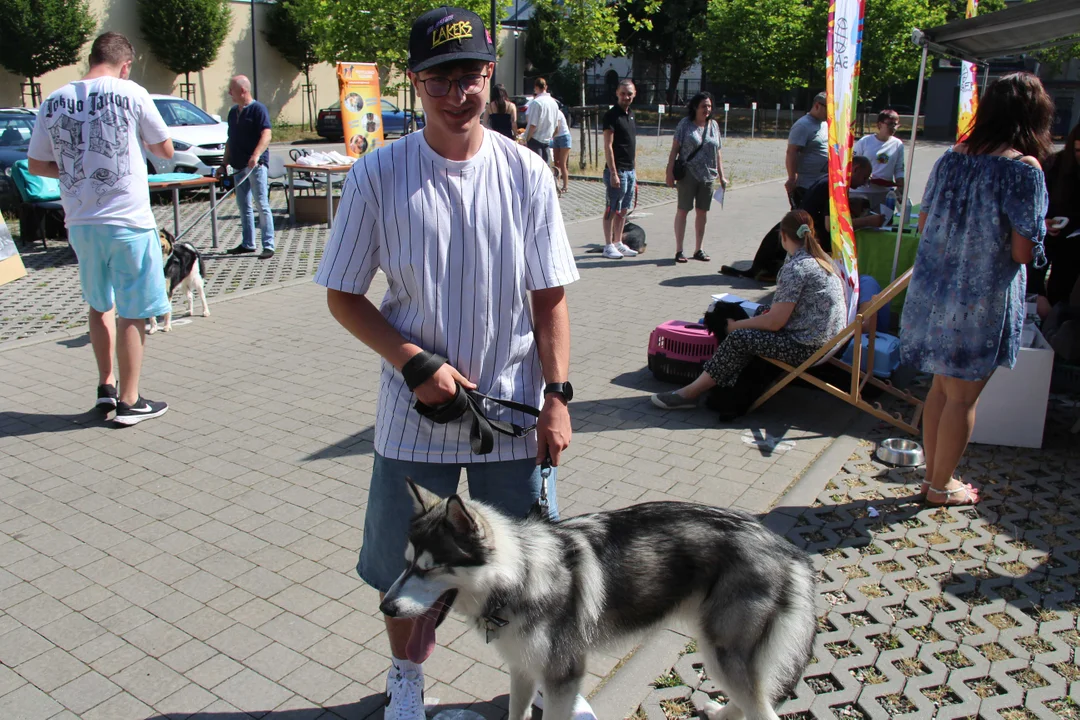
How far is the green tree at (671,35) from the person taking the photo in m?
48.3

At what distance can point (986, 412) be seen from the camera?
209 inches

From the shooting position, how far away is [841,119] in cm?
611

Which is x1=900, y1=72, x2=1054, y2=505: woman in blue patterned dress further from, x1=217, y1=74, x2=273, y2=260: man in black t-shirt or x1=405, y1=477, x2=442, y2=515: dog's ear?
x1=217, y1=74, x2=273, y2=260: man in black t-shirt

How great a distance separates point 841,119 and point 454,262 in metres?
4.67

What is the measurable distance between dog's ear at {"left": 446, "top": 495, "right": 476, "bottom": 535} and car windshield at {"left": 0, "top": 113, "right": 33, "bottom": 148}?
15258mm

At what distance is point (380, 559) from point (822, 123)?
8532 mm

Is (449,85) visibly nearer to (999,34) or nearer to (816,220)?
(816,220)

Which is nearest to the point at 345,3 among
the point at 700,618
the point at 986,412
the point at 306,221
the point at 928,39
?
the point at 306,221

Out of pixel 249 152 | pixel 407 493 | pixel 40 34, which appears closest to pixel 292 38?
pixel 40 34

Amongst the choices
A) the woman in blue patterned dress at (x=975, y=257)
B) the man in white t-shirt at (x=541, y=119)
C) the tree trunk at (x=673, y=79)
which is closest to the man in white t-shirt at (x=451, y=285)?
the woman in blue patterned dress at (x=975, y=257)

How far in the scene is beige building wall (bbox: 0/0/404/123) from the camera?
33469mm

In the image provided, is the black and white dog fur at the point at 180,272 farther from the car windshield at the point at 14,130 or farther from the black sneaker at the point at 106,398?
the car windshield at the point at 14,130

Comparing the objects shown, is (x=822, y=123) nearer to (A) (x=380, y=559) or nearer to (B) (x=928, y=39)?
(B) (x=928, y=39)

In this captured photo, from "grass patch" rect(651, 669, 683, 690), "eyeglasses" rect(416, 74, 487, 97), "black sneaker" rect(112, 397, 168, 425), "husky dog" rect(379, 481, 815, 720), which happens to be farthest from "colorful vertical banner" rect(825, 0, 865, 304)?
"black sneaker" rect(112, 397, 168, 425)
